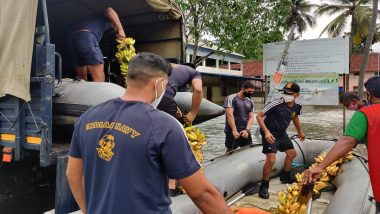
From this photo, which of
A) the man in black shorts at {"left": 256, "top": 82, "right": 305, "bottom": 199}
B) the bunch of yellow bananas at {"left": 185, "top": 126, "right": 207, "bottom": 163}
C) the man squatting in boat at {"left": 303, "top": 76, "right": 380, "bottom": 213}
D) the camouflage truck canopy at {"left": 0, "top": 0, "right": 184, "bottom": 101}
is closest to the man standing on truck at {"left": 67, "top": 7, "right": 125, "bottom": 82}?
the camouflage truck canopy at {"left": 0, "top": 0, "right": 184, "bottom": 101}

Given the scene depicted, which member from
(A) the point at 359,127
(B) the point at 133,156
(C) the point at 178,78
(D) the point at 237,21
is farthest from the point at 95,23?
(D) the point at 237,21

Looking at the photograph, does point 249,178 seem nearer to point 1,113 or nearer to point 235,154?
point 235,154

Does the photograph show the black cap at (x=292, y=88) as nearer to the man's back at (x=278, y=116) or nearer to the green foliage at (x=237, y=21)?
the man's back at (x=278, y=116)

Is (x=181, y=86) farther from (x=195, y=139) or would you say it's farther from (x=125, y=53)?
(x=125, y=53)

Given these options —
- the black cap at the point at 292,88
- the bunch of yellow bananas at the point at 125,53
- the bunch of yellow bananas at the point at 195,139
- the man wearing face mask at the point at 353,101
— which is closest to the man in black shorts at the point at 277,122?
the black cap at the point at 292,88

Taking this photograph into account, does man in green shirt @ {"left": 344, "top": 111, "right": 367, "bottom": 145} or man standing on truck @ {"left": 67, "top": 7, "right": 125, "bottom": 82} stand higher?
man standing on truck @ {"left": 67, "top": 7, "right": 125, "bottom": 82}

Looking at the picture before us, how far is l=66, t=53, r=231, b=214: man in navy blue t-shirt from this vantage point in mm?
1530

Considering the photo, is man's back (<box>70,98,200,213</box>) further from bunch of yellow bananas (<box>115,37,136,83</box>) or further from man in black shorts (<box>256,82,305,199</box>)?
man in black shorts (<box>256,82,305,199</box>)

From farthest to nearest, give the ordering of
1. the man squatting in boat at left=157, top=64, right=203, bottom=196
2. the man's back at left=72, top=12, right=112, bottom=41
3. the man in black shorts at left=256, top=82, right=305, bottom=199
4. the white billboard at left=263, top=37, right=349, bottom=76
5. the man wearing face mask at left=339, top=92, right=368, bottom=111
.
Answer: the white billboard at left=263, top=37, right=349, bottom=76, the man wearing face mask at left=339, top=92, right=368, bottom=111, the man in black shorts at left=256, top=82, right=305, bottom=199, the man's back at left=72, top=12, right=112, bottom=41, the man squatting in boat at left=157, top=64, right=203, bottom=196

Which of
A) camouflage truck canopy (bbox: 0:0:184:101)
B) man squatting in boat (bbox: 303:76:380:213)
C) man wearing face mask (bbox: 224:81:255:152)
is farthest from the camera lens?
man wearing face mask (bbox: 224:81:255:152)

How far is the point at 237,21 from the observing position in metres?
10.9

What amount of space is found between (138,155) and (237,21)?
991cm

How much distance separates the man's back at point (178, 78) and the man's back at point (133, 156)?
2.15 metres

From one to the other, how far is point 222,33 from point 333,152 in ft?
29.3
